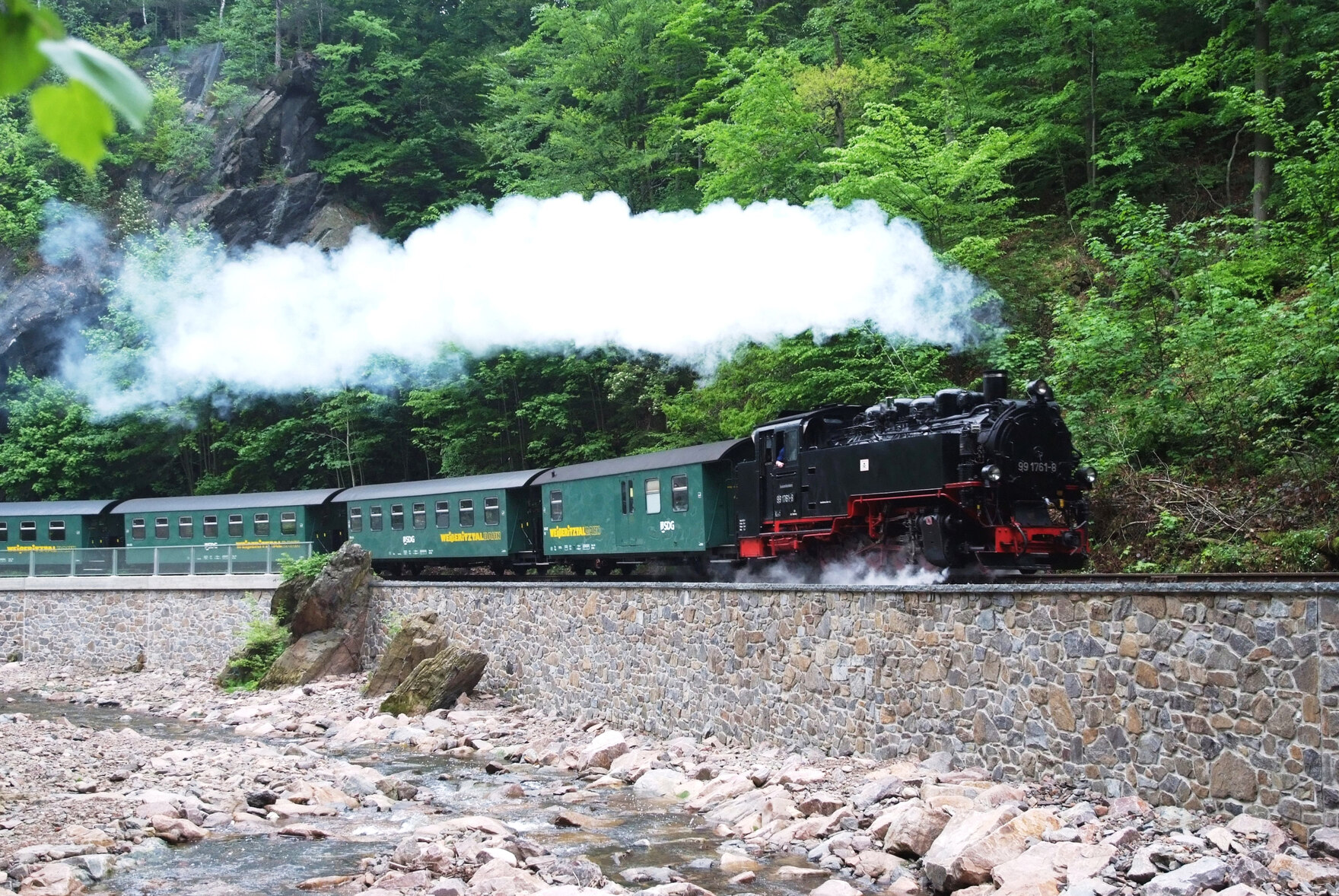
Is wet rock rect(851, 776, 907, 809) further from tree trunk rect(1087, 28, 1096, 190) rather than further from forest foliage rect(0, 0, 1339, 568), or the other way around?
tree trunk rect(1087, 28, 1096, 190)

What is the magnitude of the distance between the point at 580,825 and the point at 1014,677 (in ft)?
14.1

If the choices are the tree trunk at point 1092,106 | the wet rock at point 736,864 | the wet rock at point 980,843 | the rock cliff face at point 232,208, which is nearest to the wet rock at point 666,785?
the wet rock at point 736,864

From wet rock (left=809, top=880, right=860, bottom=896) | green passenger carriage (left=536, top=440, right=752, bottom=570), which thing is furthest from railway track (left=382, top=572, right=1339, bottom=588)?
wet rock (left=809, top=880, right=860, bottom=896)

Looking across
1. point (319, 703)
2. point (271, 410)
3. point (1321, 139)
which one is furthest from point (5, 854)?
point (271, 410)

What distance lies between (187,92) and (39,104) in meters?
53.6

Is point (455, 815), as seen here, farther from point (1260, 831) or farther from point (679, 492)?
point (679, 492)

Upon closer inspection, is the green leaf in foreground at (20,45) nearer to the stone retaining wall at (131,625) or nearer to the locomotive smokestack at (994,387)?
the locomotive smokestack at (994,387)

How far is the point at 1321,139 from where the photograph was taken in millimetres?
16125

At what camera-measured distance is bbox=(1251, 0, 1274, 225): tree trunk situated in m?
22.0

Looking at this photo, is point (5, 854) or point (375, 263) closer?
point (5, 854)

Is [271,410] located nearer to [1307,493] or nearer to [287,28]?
[287,28]

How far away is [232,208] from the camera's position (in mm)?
42500

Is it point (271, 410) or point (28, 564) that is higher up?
point (271, 410)

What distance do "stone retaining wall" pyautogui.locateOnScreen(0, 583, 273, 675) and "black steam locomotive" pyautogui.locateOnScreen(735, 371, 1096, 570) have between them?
14.2 m
